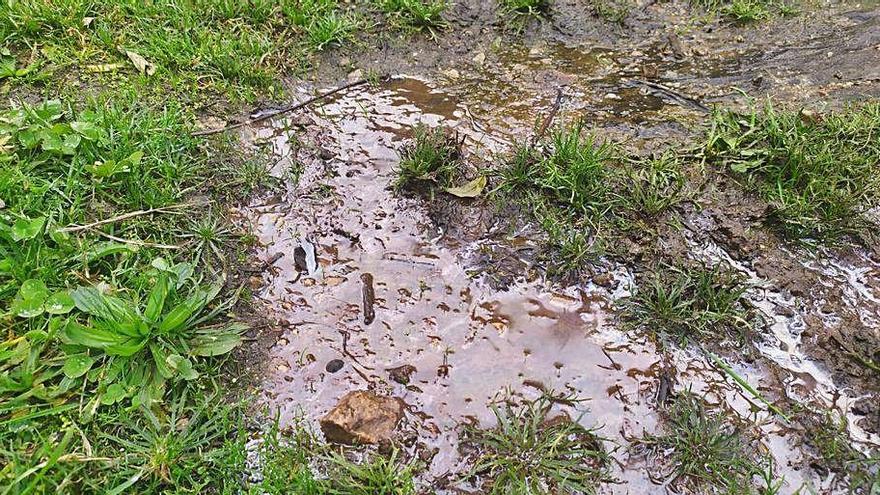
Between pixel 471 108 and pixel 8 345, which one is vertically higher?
pixel 471 108

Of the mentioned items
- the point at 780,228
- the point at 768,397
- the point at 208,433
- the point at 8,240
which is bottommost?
the point at 208,433

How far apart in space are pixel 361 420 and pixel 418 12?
3.17 meters

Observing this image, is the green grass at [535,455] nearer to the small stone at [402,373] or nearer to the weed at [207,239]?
the small stone at [402,373]

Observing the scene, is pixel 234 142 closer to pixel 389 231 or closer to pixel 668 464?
pixel 389 231

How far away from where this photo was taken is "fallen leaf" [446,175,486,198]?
10.7 ft

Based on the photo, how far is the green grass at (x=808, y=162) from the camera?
3016 mm

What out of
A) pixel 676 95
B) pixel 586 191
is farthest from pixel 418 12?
pixel 586 191

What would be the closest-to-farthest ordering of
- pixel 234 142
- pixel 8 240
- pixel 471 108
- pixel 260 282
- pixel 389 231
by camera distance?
1. pixel 8 240
2. pixel 260 282
3. pixel 389 231
4. pixel 234 142
5. pixel 471 108

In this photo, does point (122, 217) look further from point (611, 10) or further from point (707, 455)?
point (611, 10)

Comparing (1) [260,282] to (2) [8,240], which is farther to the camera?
(1) [260,282]

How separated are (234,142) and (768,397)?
10.3 ft

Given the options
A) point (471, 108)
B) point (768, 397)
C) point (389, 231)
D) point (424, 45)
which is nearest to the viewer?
point (768, 397)

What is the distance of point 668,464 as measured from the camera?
2.29 meters

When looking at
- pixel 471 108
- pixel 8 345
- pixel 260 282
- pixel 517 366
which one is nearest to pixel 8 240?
pixel 8 345
